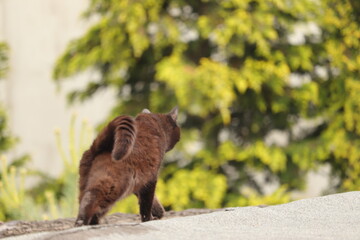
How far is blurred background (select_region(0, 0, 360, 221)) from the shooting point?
4.02 meters

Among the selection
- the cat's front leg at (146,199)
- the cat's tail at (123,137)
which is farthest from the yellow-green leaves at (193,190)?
the cat's tail at (123,137)

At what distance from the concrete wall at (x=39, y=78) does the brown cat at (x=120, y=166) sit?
3944 mm

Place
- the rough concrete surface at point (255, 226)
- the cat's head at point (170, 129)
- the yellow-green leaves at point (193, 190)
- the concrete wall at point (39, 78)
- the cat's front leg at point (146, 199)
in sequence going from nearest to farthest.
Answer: the rough concrete surface at point (255, 226)
the cat's front leg at point (146, 199)
the cat's head at point (170, 129)
the yellow-green leaves at point (193, 190)
the concrete wall at point (39, 78)

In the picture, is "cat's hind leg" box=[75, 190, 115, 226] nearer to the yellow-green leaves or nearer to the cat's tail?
the cat's tail

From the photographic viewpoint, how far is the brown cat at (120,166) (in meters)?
1.64

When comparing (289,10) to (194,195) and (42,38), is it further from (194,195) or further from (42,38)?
(42,38)

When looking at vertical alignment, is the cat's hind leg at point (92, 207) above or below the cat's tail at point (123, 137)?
below

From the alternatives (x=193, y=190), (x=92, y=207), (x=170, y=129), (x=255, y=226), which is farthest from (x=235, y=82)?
(x=92, y=207)

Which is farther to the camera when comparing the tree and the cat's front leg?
the tree

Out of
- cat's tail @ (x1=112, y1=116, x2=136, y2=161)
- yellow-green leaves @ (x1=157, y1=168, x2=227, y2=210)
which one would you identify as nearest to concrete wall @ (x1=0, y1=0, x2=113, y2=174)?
yellow-green leaves @ (x1=157, y1=168, x2=227, y2=210)

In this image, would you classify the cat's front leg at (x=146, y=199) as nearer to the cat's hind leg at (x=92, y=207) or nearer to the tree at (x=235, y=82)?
the cat's hind leg at (x=92, y=207)

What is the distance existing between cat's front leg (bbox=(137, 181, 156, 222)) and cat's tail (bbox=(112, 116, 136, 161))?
0.65ft

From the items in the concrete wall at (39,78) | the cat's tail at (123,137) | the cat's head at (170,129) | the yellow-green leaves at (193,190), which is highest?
the cat's tail at (123,137)

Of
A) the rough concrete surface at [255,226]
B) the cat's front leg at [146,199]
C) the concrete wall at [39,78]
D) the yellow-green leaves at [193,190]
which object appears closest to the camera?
the rough concrete surface at [255,226]
